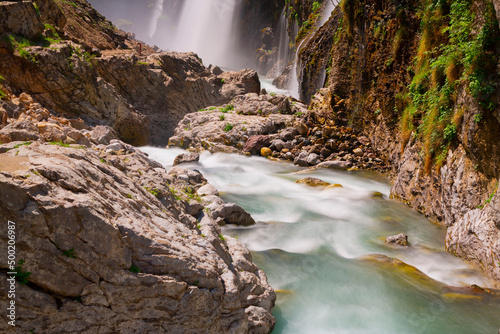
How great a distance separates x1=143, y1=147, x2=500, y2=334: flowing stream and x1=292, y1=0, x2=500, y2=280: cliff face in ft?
2.10

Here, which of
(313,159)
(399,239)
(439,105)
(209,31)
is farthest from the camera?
(209,31)

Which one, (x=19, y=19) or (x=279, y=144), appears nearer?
(x=19, y=19)

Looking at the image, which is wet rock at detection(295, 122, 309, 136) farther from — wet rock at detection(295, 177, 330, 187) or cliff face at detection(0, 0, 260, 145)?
cliff face at detection(0, 0, 260, 145)

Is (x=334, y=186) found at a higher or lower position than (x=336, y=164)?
lower

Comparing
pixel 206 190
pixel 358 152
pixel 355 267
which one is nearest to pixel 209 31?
pixel 358 152

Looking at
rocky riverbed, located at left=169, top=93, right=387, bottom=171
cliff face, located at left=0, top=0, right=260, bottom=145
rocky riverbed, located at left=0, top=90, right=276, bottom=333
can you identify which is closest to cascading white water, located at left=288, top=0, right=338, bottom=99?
cliff face, located at left=0, top=0, right=260, bottom=145

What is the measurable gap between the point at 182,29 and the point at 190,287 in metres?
88.9

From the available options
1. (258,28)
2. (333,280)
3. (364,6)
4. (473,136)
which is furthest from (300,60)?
(258,28)

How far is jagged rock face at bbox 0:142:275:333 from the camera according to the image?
211 cm

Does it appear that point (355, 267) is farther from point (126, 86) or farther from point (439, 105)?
point (126, 86)

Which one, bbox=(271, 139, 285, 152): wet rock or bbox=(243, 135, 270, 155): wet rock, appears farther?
bbox=(243, 135, 270, 155): wet rock

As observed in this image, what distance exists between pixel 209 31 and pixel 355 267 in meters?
71.6

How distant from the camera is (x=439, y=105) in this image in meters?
6.56

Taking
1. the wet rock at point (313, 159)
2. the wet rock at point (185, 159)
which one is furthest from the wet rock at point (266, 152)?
the wet rock at point (185, 159)
